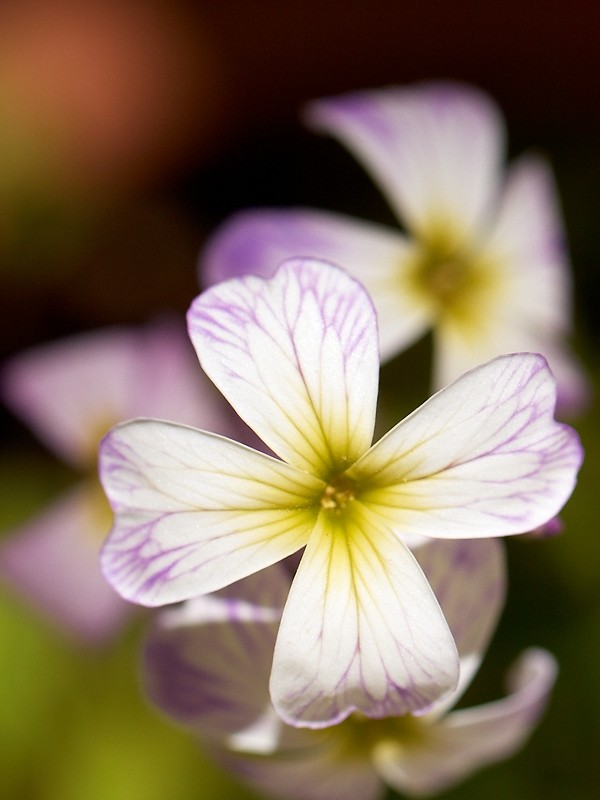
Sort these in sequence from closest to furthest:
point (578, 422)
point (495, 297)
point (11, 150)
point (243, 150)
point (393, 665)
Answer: point (393, 665) < point (495, 297) < point (578, 422) < point (11, 150) < point (243, 150)

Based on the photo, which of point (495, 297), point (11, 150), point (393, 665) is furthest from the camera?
point (11, 150)

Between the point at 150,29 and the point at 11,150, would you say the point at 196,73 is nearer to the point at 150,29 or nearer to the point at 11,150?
the point at 150,29

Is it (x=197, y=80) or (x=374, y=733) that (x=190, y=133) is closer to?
(x=197, y=80)

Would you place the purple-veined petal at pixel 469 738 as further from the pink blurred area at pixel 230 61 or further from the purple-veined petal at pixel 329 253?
the pink blurred area at pixel 230 61

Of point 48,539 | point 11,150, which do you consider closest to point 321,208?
point 11,150

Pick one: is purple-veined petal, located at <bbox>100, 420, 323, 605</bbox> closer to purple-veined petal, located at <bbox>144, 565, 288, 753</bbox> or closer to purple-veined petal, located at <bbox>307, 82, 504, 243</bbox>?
purple-veined petal, located at <bbox>144, 565, 288, 753</bbox>
